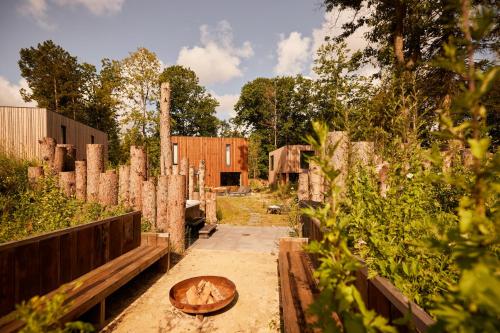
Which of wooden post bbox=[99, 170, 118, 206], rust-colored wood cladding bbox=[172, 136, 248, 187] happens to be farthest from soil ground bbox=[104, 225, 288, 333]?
rust-colored wood cladding bbox=[172, 136, 248, 187]

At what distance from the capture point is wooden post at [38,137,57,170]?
809cm

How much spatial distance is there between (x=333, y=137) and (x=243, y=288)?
10.9ft

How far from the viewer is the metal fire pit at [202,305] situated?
3693 millimetres

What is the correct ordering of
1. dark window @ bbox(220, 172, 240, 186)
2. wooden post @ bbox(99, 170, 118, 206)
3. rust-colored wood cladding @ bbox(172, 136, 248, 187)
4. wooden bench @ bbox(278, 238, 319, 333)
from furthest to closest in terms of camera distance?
dark window @ bbox(220, 172, 240, 186) → rust-colored wood cladding @ bbox(172, 136, 248, 187) → wooden post @ bbox(99, 170, 118, 206) → wooden bench @ bbox(278, 238, 319, 333)

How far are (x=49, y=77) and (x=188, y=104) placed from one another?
61.8 ft

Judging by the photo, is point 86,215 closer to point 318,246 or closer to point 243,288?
point 243,288

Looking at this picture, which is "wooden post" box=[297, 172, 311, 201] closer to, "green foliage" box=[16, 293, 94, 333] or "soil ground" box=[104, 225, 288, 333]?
"soil ground" box=[104, 225, 288, 333]

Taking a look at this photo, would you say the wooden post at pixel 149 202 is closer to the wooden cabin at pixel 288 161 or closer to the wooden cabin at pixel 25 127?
the wooden cabin at pixel 25 127

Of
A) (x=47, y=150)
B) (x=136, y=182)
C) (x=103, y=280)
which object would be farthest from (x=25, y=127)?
(x=103, y=280)

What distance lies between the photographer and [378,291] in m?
2.26

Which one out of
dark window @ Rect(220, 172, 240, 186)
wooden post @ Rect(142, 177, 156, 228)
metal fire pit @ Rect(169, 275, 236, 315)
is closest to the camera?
metal fire pit @ Rect(169, 275, 236, 315)

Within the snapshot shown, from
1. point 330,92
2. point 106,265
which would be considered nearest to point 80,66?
point 330,92

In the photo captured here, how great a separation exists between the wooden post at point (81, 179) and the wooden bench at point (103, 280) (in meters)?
3.06

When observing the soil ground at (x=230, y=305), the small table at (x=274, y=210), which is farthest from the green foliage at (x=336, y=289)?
the small table at (x=274, y=210)
